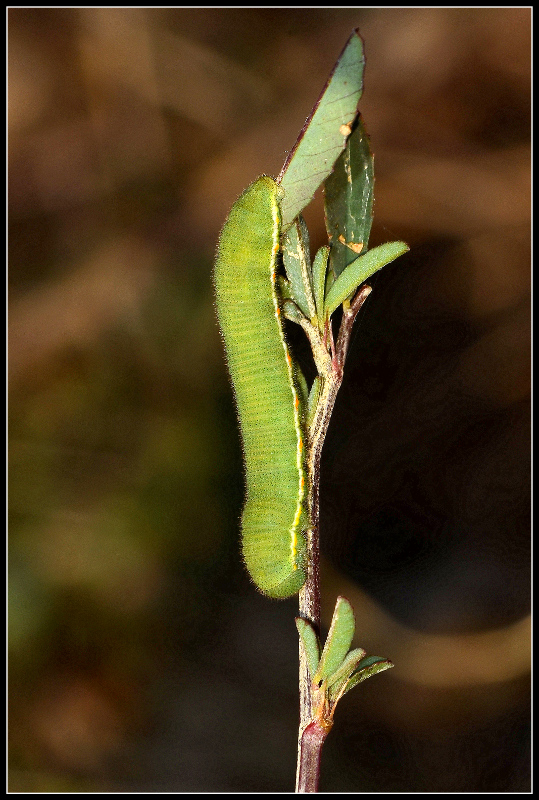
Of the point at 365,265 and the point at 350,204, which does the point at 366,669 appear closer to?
the point at 365,265

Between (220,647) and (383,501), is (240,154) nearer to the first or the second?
(383,501)

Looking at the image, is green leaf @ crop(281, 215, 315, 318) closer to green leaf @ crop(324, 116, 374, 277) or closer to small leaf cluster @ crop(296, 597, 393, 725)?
green leaf @ crop(324, 116, 374, 277)

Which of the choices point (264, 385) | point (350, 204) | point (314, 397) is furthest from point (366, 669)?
point (350, 204)

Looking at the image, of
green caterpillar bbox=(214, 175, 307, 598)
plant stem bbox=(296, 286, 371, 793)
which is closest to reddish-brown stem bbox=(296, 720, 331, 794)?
plant stem bbox=(296, 286, 371, 793)

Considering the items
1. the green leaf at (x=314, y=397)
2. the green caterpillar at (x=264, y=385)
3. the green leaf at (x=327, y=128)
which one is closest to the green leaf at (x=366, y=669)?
the green caterpillar at (x=264, y=385)

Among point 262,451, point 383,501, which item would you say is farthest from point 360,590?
point 262,451

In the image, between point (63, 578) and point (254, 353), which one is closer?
point (254, 353)

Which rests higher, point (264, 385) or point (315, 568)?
point (264, 385)

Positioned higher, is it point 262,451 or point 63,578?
point 262,451
